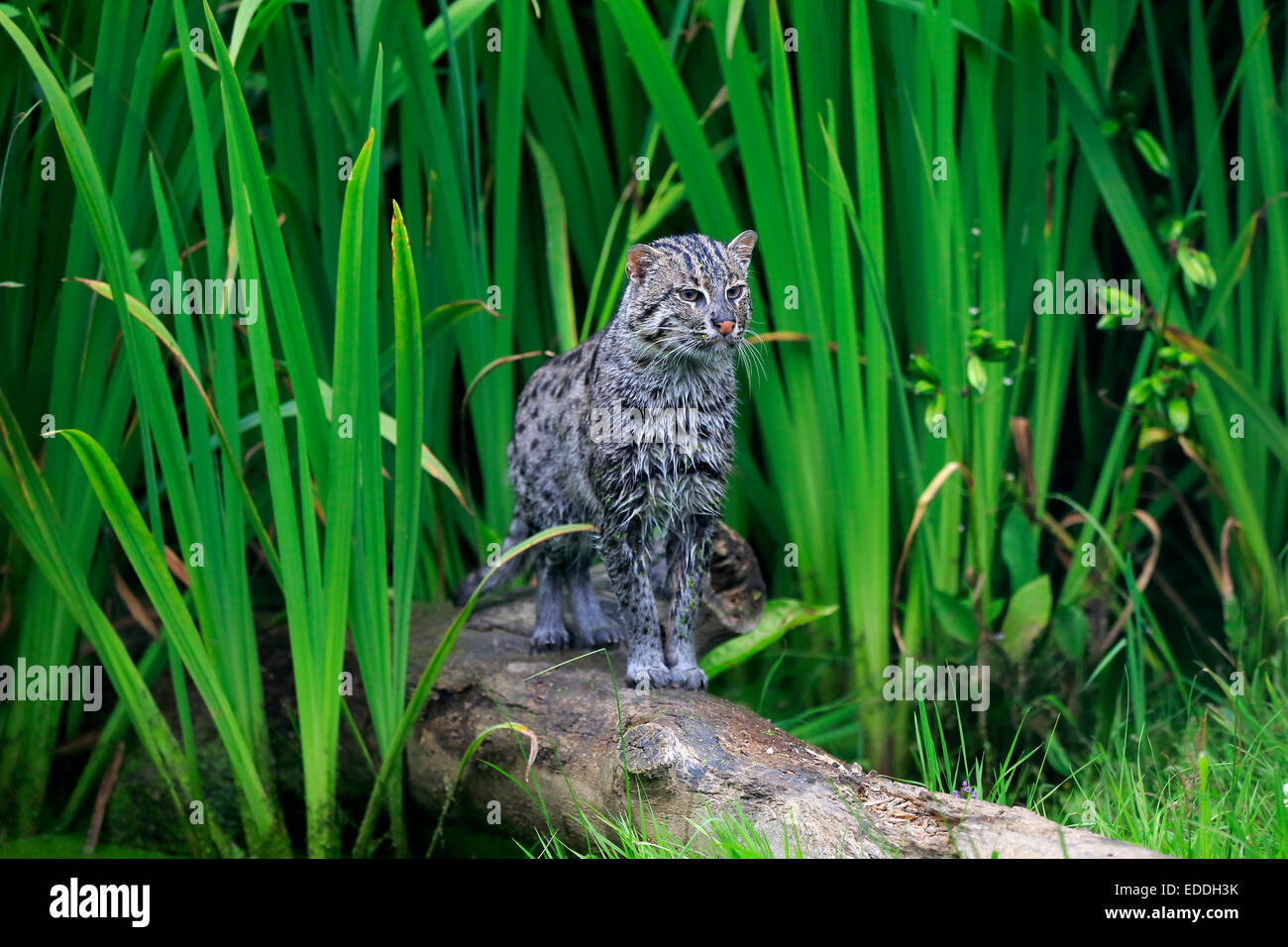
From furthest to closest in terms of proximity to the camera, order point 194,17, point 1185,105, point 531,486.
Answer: point 1185,105 < point 531,486 < point 194,17

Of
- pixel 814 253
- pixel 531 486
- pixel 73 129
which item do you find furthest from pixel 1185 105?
pixel 73 129

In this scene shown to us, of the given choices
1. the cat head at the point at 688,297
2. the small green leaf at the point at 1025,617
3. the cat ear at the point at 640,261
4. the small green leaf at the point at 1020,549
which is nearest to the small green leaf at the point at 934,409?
the small green leaf at the point at 1020,549

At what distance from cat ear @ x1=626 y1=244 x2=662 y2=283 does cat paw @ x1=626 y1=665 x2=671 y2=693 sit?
109 cm

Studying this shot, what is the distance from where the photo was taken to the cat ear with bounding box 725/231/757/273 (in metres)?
3.31

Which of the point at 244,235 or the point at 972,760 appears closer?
the point at 244,235

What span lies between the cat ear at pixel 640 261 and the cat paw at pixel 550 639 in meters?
1.11

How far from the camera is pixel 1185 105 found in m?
5.16

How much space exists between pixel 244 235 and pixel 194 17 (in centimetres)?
95

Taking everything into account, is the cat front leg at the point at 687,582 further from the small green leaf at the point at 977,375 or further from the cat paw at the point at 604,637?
the small green leaf at the point at 977,375

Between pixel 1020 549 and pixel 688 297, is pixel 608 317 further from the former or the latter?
pixel 1020 549

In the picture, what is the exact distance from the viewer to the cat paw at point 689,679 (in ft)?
10.6

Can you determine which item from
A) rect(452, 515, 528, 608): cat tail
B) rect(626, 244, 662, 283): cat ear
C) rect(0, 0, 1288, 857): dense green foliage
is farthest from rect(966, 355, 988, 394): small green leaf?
rect(452, 515, 528, 608): cat tail
